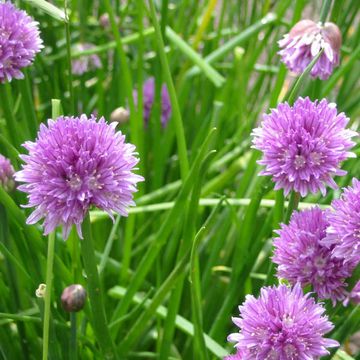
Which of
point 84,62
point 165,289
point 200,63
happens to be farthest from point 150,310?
point 84,62

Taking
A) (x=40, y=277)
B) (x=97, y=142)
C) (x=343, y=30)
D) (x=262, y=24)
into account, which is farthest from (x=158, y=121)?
(x=97, y=142)

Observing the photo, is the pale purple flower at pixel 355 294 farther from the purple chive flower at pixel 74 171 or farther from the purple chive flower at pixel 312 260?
the purple chive flower at pixel 74 171

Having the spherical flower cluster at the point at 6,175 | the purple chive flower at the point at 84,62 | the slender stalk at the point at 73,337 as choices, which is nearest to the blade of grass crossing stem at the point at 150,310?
the slender stalk at the point at 73,337

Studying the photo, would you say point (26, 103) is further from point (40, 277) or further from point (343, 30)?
point (343, 30)

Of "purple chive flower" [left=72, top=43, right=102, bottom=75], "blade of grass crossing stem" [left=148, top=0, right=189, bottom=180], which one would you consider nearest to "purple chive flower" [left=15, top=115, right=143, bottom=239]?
"blade of grass crossing stem" [left=148, top=0, right=189, bottom=180]

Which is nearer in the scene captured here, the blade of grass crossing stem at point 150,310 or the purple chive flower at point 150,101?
the blade of grass crossing stem at point 150,310

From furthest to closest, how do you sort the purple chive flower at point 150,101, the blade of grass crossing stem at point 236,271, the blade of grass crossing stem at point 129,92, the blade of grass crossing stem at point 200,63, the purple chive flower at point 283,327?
1. the purple chive flower at point 150,101
2. the blade of grass crossing stem at point 200,63
3. the blade of grass crossing stem at point 129,92
4. the blade of grass crossing stem at point 236,271
5. the purple chive flower at point 283,327

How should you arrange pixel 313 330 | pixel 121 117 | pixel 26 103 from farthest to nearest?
pixel 121 117 < pixel 26 103 < pixel 313 330
